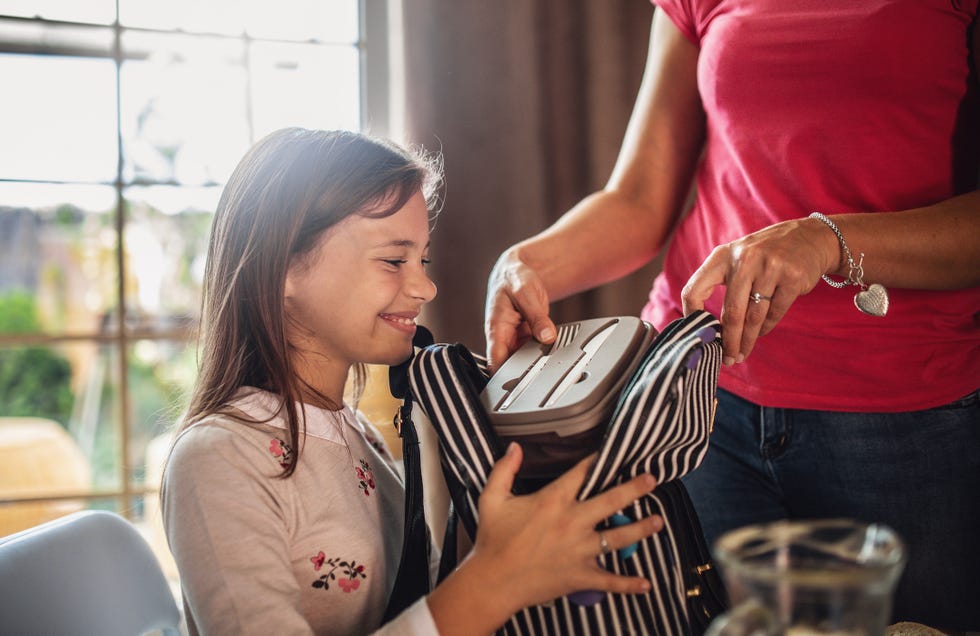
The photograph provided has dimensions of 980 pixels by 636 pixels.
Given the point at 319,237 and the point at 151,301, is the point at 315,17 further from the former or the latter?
the point at 319,237

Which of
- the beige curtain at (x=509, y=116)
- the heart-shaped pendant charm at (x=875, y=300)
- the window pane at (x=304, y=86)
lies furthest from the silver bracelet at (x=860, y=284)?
the window pane at (x=304, y=86)

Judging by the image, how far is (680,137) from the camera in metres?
1.28

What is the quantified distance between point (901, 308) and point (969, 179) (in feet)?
0.69

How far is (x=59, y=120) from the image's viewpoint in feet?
6.98

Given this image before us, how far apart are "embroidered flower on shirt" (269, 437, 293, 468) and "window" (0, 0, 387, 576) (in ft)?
3.78

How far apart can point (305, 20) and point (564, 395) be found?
177cm

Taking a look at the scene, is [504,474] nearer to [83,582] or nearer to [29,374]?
[83,582]

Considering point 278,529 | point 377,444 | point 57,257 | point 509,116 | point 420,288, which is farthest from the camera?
point 57,257

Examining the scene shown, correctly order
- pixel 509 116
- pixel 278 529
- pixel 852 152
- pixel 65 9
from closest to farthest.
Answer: pixel 278 529, pixel 852 152, pixel 509 116, pixel 65 9

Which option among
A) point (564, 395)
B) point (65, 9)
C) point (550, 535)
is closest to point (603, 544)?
point (550, 535)

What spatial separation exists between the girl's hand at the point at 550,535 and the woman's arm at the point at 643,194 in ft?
1.48

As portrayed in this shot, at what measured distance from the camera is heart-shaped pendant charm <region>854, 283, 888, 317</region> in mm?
933

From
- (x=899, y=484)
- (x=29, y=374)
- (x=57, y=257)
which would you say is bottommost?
(x=29, y=374)

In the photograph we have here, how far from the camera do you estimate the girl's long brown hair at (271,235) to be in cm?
109
